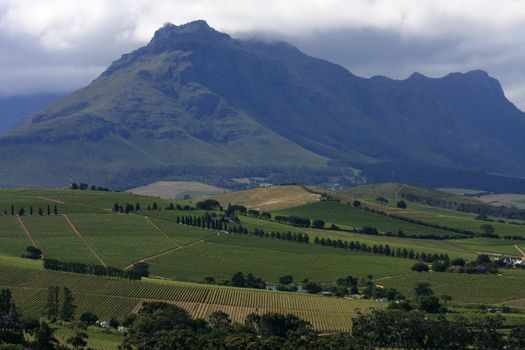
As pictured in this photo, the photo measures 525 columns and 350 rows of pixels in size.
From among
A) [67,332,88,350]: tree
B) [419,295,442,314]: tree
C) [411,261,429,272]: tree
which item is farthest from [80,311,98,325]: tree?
[411,261,429,272]: tree

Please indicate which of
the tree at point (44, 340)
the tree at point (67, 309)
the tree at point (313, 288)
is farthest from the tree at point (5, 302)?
the tree at point (313, 288)

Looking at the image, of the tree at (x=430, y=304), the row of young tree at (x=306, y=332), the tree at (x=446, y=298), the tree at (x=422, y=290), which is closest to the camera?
the row of young tree at (x=306, y=332)

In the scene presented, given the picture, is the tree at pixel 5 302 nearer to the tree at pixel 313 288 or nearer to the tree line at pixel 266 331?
the tree line at pixel 266 331

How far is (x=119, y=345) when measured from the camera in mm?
123188

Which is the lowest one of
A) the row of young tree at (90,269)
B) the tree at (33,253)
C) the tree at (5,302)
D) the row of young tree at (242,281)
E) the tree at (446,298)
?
the tree at (5,302)

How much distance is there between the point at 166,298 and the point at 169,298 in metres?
0.49

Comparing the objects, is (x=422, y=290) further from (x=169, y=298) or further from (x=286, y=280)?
(x=169, y=298)

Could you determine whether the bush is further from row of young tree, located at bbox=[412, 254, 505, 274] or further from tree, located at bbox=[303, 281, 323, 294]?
tree, located at bbox=[303, 281, 323, 294]

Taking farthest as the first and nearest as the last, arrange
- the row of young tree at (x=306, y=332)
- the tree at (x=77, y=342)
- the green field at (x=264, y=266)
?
the green field at (x=264, y=266), the row of young tree at (x=306, y=332), the tree at (x=77, y=342)

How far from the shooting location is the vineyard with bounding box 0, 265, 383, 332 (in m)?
145

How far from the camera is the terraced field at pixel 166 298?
145625 millimetres

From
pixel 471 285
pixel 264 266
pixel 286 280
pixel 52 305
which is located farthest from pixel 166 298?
pixel 471 285

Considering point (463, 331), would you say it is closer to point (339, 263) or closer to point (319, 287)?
point (319, 287)

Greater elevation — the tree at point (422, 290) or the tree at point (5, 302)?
the tree at point (422, 290)
